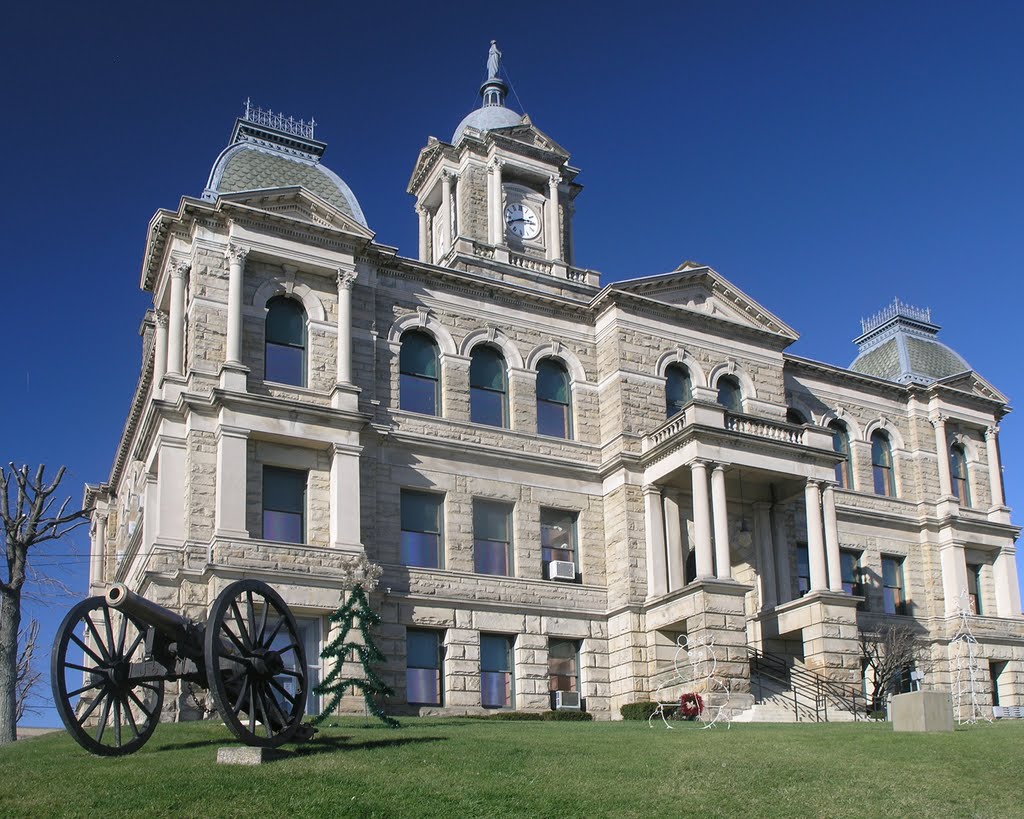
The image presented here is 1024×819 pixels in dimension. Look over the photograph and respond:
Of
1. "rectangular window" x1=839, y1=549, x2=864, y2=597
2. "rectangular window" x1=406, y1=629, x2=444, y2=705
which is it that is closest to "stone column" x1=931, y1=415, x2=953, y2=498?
"rectangular window" x1=839, y1=549, x2=864, y2=597

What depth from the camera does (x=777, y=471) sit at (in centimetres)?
3406

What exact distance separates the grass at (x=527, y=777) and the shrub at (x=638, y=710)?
8471mm

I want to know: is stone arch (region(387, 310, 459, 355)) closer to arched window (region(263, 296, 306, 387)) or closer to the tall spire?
arched window (region(263, 296, 306, 387))

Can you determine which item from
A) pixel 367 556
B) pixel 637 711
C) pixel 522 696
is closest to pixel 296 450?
pixel 367 556

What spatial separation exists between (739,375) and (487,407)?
26.6ft

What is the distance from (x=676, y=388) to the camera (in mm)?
A: 37094

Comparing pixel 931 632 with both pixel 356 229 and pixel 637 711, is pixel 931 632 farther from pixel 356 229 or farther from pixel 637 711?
pixel 356 229

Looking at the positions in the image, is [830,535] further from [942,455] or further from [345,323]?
[345,323]

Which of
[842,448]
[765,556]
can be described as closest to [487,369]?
[765,556]

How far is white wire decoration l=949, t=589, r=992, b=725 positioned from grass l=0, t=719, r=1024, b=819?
57.2 feet

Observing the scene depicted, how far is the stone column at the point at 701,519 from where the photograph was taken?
32.0 meters

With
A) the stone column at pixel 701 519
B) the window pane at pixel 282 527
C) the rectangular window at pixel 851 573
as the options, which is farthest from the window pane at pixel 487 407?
the rectangular window at pixel 851 573

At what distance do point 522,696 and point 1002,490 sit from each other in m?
20.9

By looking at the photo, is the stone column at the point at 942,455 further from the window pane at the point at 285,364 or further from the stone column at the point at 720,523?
the window pane at the point at 285,364
